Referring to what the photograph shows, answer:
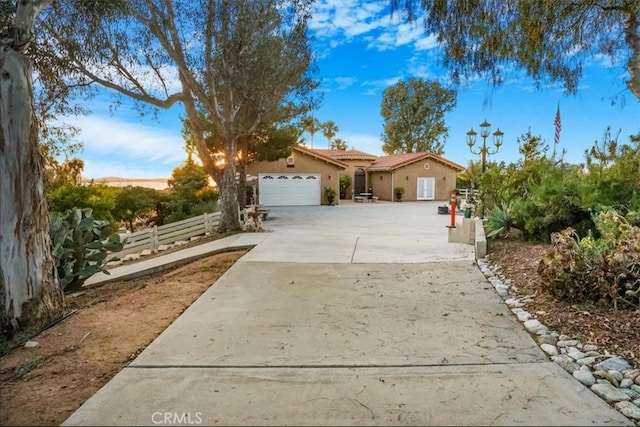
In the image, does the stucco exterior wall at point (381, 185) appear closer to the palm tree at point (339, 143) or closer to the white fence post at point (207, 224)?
the white fence post at point (207, 224)

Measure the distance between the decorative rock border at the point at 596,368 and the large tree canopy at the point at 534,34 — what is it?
3722 mm

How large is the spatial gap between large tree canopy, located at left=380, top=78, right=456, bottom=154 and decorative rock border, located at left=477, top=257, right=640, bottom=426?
38542mm

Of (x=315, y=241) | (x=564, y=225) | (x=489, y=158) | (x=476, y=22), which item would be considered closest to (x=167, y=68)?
(x=315, y=241)

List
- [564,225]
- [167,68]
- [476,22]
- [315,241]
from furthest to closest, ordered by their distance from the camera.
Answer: [167,68] < [315,241] < [564,225] < [476,22]

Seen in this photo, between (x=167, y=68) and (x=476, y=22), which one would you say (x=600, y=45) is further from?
(x=167, y=68)

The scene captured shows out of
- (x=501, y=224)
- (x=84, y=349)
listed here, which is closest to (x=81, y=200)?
(x=84, y=349)

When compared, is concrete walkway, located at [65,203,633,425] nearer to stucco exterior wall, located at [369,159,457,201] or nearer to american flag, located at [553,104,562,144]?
american flag, located at [553,104,562,144]

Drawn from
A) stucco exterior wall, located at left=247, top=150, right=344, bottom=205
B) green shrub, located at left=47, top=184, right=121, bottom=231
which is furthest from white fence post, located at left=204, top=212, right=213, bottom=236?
stucco exterior wall, located at left=247, top=150, right=344, bottom=205

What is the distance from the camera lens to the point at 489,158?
58.5 feet

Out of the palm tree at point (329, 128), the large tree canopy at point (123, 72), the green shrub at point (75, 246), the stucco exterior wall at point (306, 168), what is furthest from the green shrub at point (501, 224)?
the palm tree at point (329, 128)

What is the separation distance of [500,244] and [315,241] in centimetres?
450

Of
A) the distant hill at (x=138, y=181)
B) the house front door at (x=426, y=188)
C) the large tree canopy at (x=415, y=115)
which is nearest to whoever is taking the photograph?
the distant hill at (x=138, y=181)

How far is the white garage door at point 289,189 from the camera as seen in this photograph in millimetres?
25578

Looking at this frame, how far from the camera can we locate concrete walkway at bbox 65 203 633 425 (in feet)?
8.86
